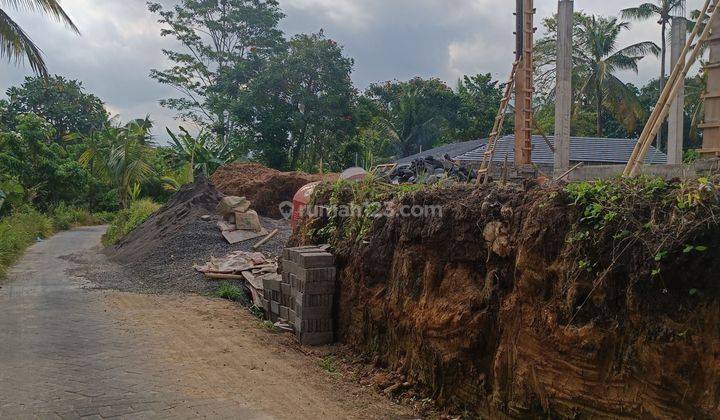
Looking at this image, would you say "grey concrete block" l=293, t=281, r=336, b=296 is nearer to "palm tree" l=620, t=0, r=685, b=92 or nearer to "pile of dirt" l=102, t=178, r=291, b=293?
"pile of dirt" l=102, t=178, r=291, b=293

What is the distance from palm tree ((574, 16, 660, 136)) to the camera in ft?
99.9

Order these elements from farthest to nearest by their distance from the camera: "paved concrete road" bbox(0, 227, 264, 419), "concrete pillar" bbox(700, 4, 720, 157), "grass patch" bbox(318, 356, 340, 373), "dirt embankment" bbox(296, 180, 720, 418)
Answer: "concrete pillar" bbox(700, 4, 720, 157), "grass patch" bbox(318, 356, 340, 373), "paved concrete road" bbox(0, 227, 264, 419), "dirt embankment" bbox(296, 180, 720, 418)

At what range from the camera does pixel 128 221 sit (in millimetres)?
24719

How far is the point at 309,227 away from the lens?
9672mm

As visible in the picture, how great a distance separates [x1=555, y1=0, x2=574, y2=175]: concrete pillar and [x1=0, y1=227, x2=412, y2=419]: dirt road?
7.09 metres

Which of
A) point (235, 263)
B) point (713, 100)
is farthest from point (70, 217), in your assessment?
point (713, 100)

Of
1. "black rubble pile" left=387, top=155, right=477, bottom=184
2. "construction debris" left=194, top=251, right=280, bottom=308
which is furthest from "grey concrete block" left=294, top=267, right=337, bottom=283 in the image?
"construction debris" left=194, top=251, right=280, bottom=308

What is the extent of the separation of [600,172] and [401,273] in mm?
3363

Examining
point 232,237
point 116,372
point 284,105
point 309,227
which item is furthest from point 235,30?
point 116,372

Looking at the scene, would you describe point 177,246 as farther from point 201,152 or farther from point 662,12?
point 662,12

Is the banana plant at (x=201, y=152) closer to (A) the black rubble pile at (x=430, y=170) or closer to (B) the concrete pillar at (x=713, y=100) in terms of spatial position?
(A) the black rubble pile at (x=430, y=170)

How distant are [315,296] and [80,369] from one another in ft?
9.73

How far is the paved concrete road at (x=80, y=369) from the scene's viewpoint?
5.68 metres

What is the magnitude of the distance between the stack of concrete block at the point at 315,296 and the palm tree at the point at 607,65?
26873 mm
